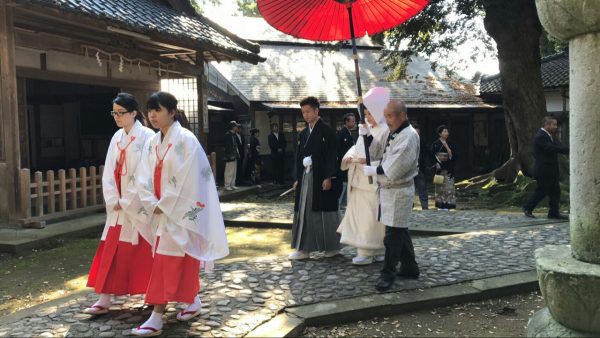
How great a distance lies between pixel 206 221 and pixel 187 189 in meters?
0.31

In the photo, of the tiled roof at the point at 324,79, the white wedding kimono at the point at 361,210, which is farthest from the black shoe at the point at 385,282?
the tiled roof at the point at 324,79

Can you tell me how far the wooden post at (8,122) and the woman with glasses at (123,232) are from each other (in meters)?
4.61

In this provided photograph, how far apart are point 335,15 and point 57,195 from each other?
21.8ft

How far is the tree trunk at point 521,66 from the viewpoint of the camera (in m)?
13.6

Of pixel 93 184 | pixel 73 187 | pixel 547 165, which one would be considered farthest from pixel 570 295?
pixel 93 184

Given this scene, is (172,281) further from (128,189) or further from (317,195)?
(317,195)

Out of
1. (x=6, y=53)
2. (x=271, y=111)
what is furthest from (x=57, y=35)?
(x=271, y=111)

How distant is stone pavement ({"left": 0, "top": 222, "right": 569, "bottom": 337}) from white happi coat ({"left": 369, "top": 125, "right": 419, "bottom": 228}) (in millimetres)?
672

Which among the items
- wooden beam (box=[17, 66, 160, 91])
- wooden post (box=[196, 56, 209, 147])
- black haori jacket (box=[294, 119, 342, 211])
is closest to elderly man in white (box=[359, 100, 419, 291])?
black haori jacket (box=[294, 119, 342, 211])

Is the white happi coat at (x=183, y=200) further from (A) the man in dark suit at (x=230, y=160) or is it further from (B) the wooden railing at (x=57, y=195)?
(A) the man in dark suit at (x=230, y=160)

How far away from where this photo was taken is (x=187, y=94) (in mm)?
14633

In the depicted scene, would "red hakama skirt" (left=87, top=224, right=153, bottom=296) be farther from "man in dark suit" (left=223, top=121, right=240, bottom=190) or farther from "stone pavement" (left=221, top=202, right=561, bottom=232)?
"man in dark suit" (left=223, top=121, right=240, bottom=190)

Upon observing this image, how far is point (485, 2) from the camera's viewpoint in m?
13.5

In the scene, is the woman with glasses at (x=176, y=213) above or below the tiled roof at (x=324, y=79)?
below
